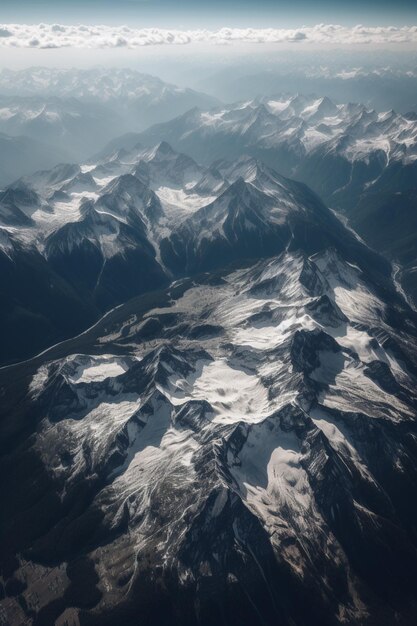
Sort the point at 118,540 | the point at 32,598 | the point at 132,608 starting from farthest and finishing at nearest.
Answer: the point at 118,540, the point at 32,598, the point at 132,608

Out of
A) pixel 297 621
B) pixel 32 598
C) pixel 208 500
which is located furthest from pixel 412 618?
pixel 32 598

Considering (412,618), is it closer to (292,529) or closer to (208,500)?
(292,529)

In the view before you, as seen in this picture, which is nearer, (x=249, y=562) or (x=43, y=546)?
(x=249, y=562)

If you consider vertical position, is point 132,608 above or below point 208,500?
below

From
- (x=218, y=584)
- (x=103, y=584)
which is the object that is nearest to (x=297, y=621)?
(x=218, y=584)

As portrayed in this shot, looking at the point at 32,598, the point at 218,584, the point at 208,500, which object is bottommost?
the point at 32,598

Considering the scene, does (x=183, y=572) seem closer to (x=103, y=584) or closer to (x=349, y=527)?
(x=103, y=584)

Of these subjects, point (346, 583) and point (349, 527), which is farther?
point (349, 527)

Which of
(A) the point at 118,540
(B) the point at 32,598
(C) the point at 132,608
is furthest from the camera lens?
(A) the point at 118,540

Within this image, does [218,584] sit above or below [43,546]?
above
